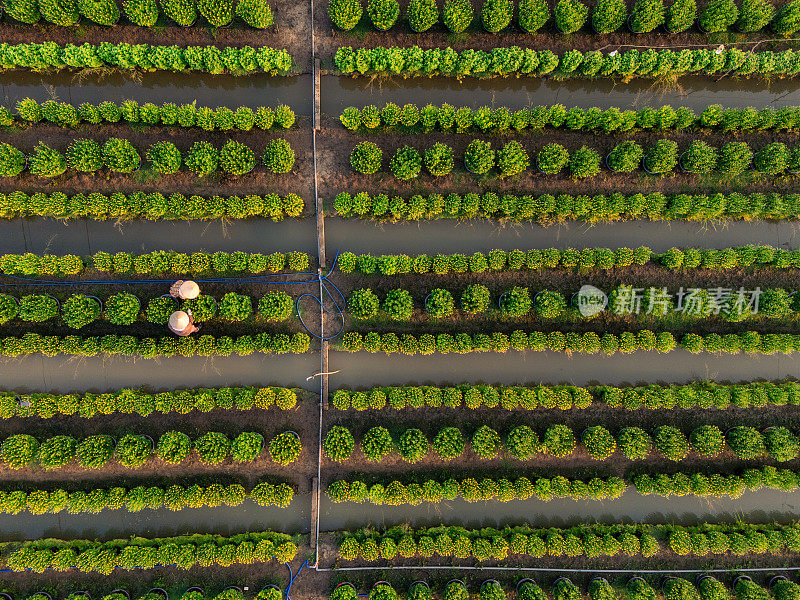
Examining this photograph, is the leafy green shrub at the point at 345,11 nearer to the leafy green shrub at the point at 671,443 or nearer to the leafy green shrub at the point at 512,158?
the leafy green shrub at the point at 512,158

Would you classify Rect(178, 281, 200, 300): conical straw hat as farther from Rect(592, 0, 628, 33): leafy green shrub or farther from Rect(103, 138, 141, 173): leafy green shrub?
Rect(592, 0, 628, 33): leafy green shrub

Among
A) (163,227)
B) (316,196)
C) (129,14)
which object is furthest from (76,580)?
(129,14)

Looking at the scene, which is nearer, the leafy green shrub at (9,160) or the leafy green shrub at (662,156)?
the leafy green shrub at (9,160)

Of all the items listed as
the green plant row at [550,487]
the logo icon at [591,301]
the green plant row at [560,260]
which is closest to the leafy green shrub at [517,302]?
the green plant row at [560,260]

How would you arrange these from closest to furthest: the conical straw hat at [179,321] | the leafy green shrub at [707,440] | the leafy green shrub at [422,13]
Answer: the conical straw hat at [179,321] → the leafy green shrub at [422,13] → the leafy green shrub at [707,440]

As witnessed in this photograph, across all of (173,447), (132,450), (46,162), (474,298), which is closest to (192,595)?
(173,447)
